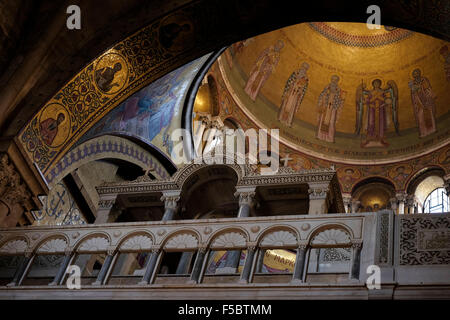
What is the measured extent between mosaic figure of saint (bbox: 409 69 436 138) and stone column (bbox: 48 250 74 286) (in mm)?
13178

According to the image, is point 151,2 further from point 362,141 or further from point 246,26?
point 362,141

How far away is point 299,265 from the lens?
25.3ft

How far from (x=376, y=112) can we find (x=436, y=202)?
403cm

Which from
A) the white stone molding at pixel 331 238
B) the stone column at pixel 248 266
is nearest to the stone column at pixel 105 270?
the stone column at pixel 248 266

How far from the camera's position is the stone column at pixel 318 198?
10.3 meters

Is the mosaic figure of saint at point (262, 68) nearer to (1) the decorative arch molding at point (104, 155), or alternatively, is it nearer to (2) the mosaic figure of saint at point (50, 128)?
(1) the decorative arch molding at point (104, 155)

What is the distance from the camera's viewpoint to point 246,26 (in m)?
10.7

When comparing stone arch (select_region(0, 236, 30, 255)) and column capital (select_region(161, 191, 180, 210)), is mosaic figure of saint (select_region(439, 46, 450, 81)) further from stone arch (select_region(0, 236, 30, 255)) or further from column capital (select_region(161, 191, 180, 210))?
stone arch (select_region(0, 236, 30, 255))

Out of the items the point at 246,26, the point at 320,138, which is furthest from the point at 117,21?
the point at 320,138

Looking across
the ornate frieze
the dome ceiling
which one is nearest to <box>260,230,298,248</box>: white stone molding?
the ornate frieze

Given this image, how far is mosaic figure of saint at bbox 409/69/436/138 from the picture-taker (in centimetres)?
1873

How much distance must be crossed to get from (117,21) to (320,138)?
11004mm

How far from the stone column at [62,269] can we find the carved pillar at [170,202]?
2.25 m

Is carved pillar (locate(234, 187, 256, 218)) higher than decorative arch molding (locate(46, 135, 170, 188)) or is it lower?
lower
